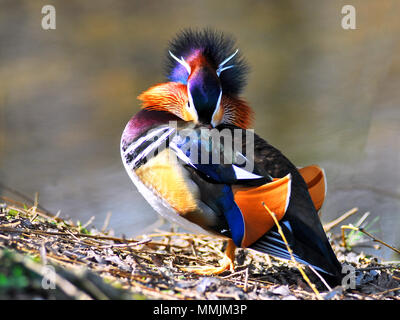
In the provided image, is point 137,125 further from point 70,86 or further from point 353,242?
point 70,86

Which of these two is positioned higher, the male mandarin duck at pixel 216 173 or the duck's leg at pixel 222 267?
the male mandarin duck at pixel 216 173

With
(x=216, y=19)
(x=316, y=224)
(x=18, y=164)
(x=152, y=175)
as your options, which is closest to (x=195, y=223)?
(x=152, y=175)

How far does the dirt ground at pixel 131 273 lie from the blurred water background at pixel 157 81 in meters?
1.54

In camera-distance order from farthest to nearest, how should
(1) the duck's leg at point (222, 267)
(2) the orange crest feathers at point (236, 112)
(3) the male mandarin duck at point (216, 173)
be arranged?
(2) the orange crest feathers at point (236, 112)
(1) the duck's leg at point (222, 267)
(3) the male mandarin duck at point (216, 173)

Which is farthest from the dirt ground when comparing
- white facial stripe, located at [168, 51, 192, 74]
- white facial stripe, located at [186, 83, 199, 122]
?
white facial stripe, located at [168, 51, 192, 74]

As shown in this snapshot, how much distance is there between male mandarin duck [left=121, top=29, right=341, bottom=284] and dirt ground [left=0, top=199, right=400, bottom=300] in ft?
0.61

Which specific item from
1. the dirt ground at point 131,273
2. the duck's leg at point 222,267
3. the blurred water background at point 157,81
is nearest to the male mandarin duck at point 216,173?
the duck's leg at point 222,267

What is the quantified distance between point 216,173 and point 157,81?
482 centimetres

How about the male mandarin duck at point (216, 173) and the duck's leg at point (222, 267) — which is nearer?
the male mandarin duck at point (216, 173)

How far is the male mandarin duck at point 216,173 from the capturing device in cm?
260

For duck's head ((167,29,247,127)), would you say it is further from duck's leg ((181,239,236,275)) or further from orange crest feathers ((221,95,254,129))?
duck's leg ((181,239,236,275))

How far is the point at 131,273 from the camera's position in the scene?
96.1 inches

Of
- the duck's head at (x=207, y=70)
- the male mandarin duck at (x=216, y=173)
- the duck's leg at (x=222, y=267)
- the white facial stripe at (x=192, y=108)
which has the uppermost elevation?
the duck's head at (x=207, y=70)

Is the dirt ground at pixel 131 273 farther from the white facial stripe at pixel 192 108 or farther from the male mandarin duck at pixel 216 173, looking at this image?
the white facial stripe at pixel 192 108
